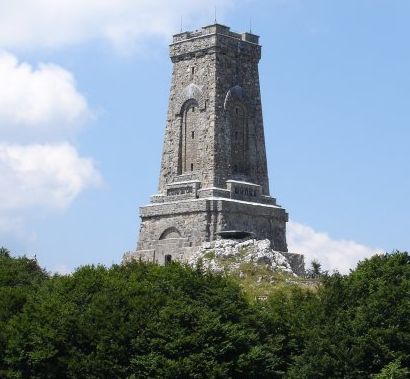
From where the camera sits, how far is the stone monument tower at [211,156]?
263ft

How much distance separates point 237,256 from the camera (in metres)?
73.7

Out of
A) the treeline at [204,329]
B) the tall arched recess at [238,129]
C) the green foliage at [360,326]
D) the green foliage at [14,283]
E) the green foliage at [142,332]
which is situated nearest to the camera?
the green foliage at [142,332]

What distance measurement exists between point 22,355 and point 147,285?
706 centimetres

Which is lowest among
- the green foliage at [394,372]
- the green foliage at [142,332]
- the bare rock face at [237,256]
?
the green foliage at [394,372]

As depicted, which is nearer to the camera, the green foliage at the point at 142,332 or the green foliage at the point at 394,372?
the green foliage at the point at 394,372

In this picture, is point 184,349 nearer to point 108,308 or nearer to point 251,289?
point 108,308

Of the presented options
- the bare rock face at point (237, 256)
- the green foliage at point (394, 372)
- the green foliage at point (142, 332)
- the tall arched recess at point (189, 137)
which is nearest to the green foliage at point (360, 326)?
the green foliage at point (394, 372)

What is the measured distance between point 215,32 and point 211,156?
8.77 meters

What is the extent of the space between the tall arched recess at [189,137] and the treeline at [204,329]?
77.0 feet

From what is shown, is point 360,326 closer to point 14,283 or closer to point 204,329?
point 204,329

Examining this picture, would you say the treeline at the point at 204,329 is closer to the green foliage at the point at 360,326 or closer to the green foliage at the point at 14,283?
the green foliage at the point at 360,326

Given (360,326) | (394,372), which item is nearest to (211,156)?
(360,326)

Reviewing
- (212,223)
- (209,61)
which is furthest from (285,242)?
(209,61)

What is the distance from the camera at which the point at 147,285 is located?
59.1 metres
